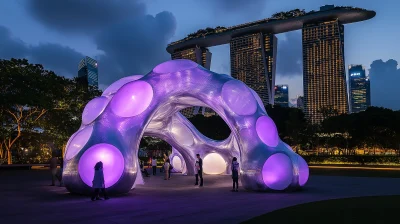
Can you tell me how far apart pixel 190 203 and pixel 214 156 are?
573 inches

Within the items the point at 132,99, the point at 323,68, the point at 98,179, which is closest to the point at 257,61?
the point at 323,68

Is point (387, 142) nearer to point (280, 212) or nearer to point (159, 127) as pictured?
point (159, 127)

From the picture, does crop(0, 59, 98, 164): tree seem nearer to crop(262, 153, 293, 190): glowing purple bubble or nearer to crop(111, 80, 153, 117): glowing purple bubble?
crop(111, 80, 153, 117): glowing purple bubble

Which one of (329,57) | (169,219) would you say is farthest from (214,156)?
(329,57)

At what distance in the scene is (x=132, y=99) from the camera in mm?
15828

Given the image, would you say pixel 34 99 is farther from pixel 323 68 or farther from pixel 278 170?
pixel 323 68

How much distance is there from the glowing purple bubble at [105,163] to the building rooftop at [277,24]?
117736 millimetres

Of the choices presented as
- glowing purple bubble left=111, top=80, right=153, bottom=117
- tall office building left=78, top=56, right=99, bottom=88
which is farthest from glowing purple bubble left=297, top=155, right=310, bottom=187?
tall office building left=78, top=56, right=99, bottom=88

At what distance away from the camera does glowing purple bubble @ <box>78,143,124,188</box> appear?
1421cm

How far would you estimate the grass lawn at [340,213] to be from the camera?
30.5 ft

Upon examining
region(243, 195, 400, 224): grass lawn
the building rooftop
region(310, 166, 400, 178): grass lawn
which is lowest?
region(310, 166, 400, 178): grass lawn

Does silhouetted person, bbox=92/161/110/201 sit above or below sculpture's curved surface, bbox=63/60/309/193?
below

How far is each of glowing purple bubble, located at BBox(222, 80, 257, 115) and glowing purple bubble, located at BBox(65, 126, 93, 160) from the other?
559cm

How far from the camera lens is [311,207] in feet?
37.2
